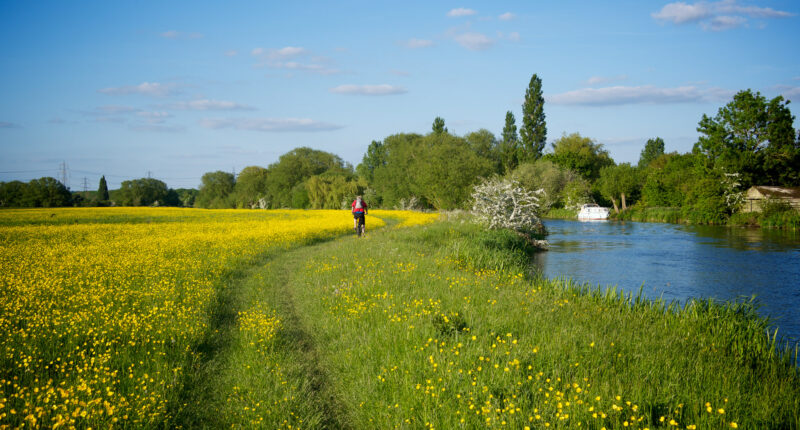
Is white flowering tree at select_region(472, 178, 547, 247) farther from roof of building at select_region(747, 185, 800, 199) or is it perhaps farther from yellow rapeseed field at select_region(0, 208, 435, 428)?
roof of building at select_region(747, 185, 800, 199)

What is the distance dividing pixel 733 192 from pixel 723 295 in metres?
31.1

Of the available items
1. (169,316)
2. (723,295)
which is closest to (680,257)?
(723,295)

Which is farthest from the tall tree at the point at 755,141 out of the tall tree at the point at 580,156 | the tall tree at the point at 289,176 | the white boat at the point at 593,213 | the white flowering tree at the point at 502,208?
the tall tree at the point at 289,176

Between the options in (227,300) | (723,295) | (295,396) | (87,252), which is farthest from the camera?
(87,252)

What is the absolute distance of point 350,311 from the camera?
8117 millimetres

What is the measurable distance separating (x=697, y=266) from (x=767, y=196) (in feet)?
80.8

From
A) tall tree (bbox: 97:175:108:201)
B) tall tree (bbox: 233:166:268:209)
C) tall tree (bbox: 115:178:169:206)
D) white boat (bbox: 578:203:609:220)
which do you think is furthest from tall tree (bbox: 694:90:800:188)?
tall tree (bbox: 97:175:108:201)

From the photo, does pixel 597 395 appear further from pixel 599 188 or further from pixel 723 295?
pixel 599 188

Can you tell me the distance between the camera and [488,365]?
17.6ft

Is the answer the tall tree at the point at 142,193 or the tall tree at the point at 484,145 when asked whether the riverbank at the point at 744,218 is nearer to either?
the tall tree at the point at 484,145

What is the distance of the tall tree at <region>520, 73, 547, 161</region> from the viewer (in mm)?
68375

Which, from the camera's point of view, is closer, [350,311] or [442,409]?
[442,409]

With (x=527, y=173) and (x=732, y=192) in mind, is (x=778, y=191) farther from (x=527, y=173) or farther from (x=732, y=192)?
(x=527, y=173)

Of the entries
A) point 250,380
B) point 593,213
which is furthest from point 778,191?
point 250,380
